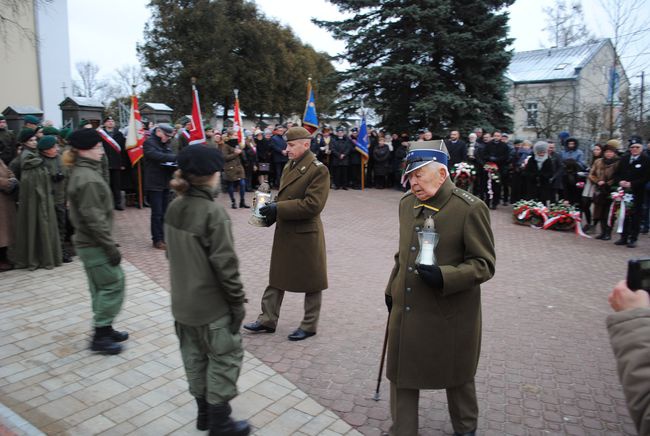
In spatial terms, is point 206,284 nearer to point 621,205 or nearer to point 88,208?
point 88,208

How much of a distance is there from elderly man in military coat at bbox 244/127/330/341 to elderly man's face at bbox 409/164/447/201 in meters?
1.83

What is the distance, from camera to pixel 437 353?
127 inches

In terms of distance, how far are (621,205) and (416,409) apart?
9.31 m

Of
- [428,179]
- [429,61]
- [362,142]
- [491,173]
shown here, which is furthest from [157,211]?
[429,61]

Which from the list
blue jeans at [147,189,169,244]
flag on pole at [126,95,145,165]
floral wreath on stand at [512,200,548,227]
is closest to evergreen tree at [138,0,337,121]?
flag on pole at [126,95,145,165]

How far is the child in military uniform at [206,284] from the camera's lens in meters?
3.28

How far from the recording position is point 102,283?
485cm

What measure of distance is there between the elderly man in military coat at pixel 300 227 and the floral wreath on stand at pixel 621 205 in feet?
26.9

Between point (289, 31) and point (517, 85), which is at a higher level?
point (289, 31)

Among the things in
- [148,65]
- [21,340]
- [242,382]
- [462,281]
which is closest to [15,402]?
[21,340]

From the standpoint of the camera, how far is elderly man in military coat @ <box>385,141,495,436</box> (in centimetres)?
317

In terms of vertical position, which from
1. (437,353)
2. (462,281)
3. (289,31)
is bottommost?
(437,353)

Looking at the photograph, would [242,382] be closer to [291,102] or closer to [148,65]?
[148,65]

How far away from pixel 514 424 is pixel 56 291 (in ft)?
18.7
